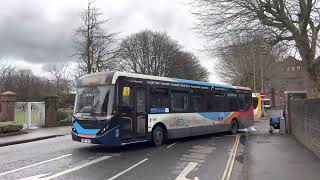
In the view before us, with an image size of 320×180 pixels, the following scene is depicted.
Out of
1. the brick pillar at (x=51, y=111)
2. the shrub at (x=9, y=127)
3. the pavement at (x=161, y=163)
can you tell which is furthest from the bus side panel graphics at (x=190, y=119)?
the brick pillar at (x=51, y=111)

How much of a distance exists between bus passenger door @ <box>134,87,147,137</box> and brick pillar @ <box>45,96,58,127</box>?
13672 millimetres

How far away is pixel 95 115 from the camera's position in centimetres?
1525

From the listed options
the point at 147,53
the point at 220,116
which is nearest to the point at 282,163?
the point at 220,116

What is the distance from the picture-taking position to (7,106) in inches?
1025

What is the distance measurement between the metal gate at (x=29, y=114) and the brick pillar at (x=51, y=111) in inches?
16.9

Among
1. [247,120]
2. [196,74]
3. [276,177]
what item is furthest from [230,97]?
[196,74]

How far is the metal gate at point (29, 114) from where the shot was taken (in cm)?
2691

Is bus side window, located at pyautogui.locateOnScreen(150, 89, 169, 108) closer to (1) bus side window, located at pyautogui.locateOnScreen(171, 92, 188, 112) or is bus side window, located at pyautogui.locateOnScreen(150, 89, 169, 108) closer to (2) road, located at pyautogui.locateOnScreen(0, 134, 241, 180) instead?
(1) bus side window, located at pyautogui.locateOnScreen(171, 92, 188, 112)

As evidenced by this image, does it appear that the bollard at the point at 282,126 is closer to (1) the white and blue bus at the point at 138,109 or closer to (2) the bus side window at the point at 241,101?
(2) the bus side window at the point at 241,101

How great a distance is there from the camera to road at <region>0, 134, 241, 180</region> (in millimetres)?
10758

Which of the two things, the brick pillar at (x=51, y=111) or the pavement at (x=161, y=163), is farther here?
the brick pillar at (x=51, y=111)

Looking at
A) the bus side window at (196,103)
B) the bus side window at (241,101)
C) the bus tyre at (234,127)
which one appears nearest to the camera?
the bus side window at (196,103)

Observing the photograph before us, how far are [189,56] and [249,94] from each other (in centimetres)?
5520

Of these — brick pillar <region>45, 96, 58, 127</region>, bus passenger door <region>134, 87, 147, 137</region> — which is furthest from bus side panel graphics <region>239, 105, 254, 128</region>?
brick pillar <region>45, 96, 58, 127</region>
